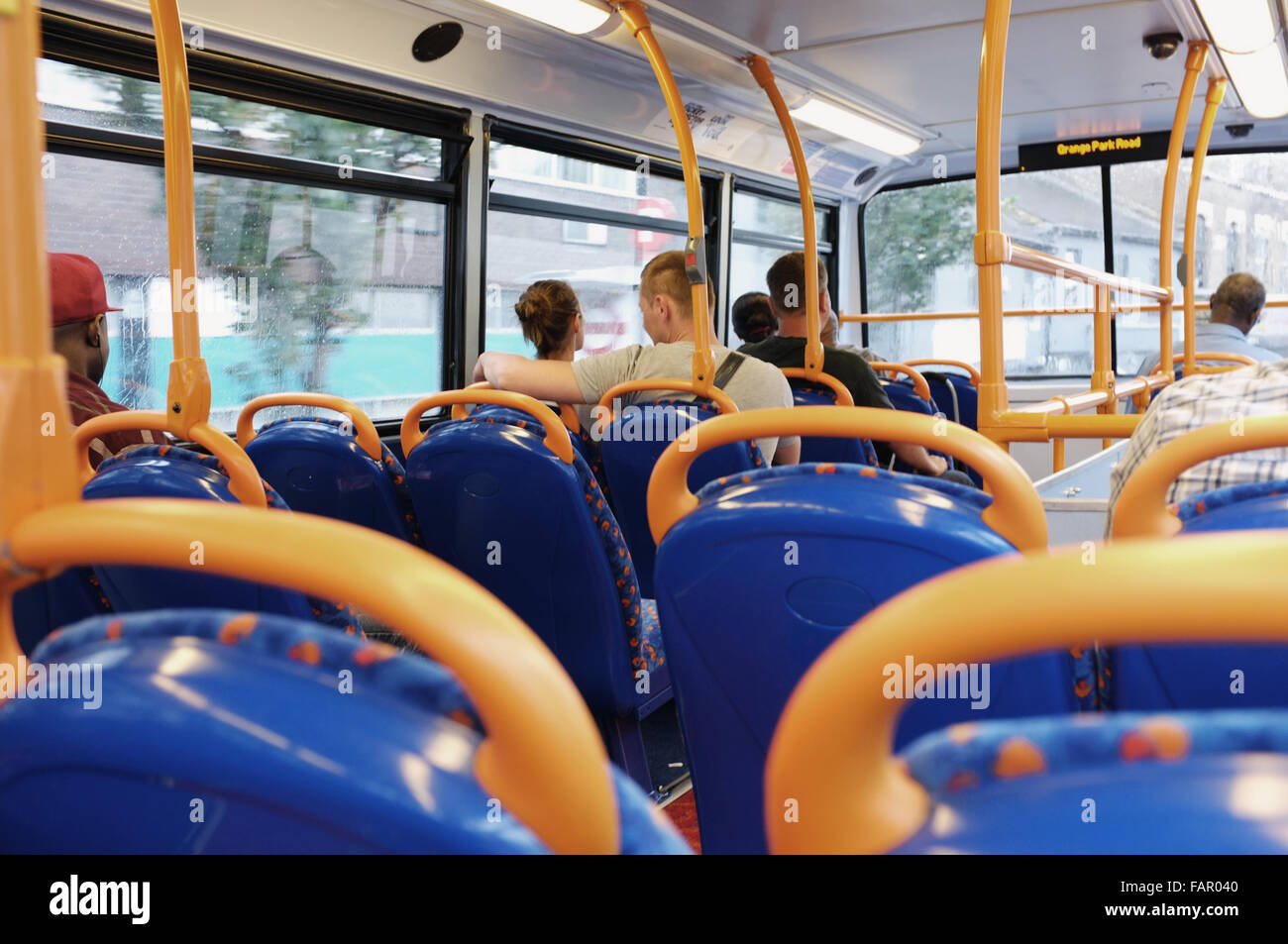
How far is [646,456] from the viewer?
258cm

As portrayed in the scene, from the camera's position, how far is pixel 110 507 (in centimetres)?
55

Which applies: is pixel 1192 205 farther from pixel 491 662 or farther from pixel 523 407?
pixel 491 662

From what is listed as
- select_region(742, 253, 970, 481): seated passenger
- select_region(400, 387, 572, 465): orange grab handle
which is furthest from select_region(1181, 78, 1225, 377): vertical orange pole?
select_region(400, 387, 572, 465): orange grab handle

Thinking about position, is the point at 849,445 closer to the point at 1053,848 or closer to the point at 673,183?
the point at 1053,848

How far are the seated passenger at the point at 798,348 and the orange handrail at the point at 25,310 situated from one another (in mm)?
3139

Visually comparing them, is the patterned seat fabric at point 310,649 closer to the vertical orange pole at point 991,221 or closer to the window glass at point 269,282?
the vertical orange pole at point 991,221

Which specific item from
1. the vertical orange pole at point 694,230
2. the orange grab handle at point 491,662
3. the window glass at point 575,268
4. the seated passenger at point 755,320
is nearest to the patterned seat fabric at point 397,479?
the vertical orange pole at point 694,230

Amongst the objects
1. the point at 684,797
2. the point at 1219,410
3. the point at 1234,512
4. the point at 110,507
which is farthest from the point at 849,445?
the point at 110,507

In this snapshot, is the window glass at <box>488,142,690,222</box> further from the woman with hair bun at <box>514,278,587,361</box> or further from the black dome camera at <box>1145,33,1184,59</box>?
the black dome camera at <box>1145,33,1184,59</box>

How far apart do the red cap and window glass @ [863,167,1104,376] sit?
6.42 meters

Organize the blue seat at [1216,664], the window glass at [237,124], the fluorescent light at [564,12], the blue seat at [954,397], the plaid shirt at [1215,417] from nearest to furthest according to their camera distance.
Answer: the blue seat at [1216,664] → the plaid shirt at [1215,417] → the window glass at [237,124] → the fluorescent light at [564,12] → the blue seat at [954,397]

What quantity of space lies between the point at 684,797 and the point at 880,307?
21.8 ft

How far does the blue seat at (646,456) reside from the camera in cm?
237

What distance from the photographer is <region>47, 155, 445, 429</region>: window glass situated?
11.3 ft
